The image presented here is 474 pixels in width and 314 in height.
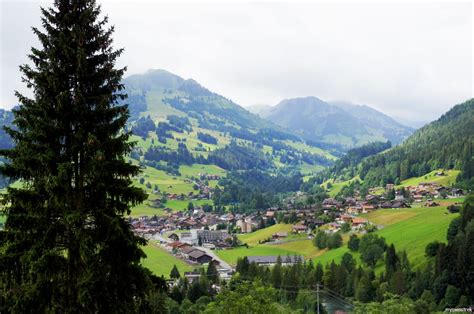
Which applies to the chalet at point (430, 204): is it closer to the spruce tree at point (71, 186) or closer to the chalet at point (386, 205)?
the chalet at point (386, 205)

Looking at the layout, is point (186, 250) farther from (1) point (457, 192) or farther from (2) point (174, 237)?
(1) point (457, 192)

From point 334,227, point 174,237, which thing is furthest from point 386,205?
point 174,237

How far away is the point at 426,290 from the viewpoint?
74.4 meters

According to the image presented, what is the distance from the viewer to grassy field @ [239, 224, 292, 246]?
16485 cm

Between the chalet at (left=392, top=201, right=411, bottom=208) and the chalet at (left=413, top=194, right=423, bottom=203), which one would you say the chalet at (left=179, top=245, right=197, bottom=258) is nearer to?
the chalet at (left=392, top=201, right=411, bottom=208)

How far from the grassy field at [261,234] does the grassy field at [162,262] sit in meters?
31.7

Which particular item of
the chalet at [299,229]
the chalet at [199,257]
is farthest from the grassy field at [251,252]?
the chalet at [299,229]

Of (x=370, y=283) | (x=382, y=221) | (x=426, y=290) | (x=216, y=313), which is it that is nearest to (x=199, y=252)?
(x=382, y=221)

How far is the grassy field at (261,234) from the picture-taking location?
164850mm

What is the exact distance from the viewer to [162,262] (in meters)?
131

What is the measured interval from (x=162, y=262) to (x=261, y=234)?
1997 inches

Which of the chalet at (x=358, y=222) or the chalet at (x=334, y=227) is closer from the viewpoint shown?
the chalet at (x=358, y=222)

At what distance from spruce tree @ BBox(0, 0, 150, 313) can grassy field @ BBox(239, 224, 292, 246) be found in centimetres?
14463

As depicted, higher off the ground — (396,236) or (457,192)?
(457,192)
